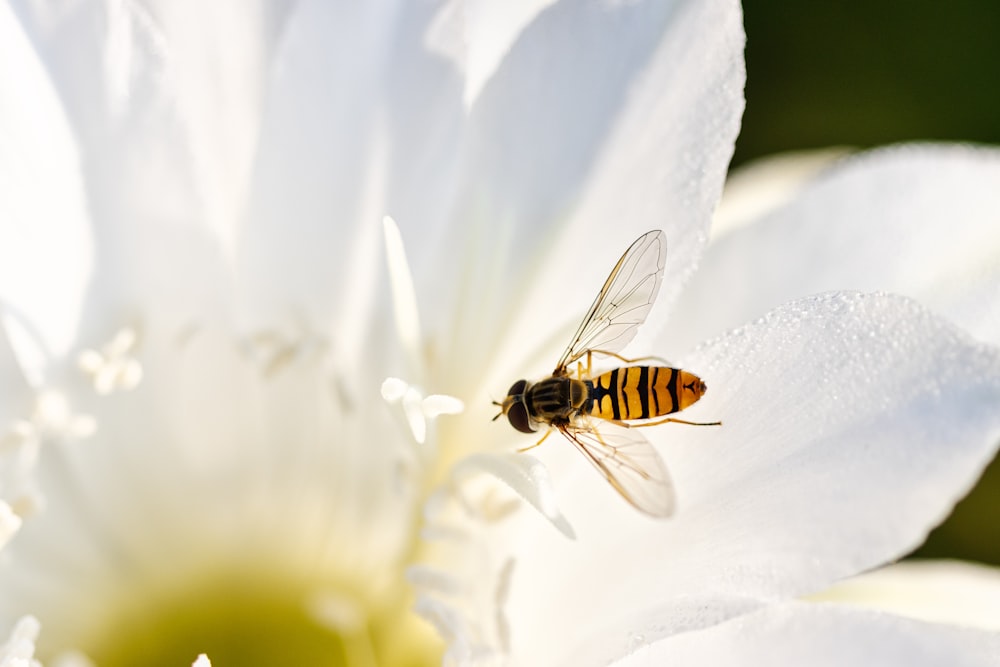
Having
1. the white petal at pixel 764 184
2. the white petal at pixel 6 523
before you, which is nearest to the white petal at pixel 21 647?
the white petal at pixel 6 523

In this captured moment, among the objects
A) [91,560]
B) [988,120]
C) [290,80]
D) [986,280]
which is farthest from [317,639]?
[988,120]

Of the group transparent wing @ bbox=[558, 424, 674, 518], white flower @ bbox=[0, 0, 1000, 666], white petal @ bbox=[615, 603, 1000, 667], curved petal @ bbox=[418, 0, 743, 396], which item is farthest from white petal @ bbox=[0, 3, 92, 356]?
white petal @ bbox=[615, 603, 1000, 667]

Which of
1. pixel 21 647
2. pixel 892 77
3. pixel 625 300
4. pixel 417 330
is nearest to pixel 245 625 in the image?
pixel 21 647

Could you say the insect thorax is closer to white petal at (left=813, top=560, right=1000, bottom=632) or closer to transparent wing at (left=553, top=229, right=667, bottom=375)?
transparent wing at (left=553, top=229, right=667, bottom=375)

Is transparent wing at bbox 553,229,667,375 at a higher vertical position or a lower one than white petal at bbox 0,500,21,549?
lower

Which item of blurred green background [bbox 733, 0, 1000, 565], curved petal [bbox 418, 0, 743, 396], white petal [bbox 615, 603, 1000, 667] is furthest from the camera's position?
blurred green background [bbox 733, 0, 1000, 565]

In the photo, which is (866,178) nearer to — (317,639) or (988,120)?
(988,120)

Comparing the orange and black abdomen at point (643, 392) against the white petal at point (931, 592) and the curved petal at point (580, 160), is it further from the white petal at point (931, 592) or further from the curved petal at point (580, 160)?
the white petal at point (931, 592)
